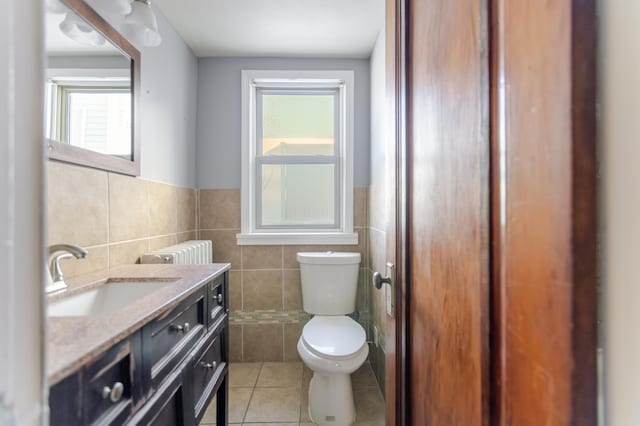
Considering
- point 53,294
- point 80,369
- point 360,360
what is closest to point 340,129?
point 360,360

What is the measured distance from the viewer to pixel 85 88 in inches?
45.8

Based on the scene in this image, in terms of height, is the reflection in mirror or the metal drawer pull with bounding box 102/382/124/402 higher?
the reflection in mirror

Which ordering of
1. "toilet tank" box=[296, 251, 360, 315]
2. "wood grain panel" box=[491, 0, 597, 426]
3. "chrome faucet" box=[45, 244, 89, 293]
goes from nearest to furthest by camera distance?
"wood grain panel" box=[491, 0, 597, 426]
"chrome faucet" box=[45, 244, 89, 293]
"toilet tank" box=[296, 251, 360, 315]

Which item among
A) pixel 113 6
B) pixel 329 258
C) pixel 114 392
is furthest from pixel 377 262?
pixel 113 6

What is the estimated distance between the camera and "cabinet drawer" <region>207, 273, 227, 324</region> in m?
1.22

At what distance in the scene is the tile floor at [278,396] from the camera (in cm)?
169

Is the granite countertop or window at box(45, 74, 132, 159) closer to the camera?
the granite countertop

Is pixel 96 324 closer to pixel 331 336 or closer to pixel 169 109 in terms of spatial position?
pixel 331 336

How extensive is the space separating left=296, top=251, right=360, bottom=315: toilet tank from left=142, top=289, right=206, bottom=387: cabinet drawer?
104cm

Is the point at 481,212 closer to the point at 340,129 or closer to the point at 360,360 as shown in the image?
the point at 360,360

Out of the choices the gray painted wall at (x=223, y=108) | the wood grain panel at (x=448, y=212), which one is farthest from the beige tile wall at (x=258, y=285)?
the wood grain panel at (x=448, y=212)

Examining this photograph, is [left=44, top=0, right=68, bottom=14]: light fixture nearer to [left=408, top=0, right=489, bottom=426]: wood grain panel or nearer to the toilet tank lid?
[left=408, top=0, right=489, bottom=426]: wood grain panel

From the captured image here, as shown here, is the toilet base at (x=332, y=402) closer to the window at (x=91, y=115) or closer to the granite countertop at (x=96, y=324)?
the granite countertop at (x=96, y=324)

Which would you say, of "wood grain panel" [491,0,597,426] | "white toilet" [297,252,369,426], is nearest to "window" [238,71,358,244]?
"white toilet" [297,252,369,426]
